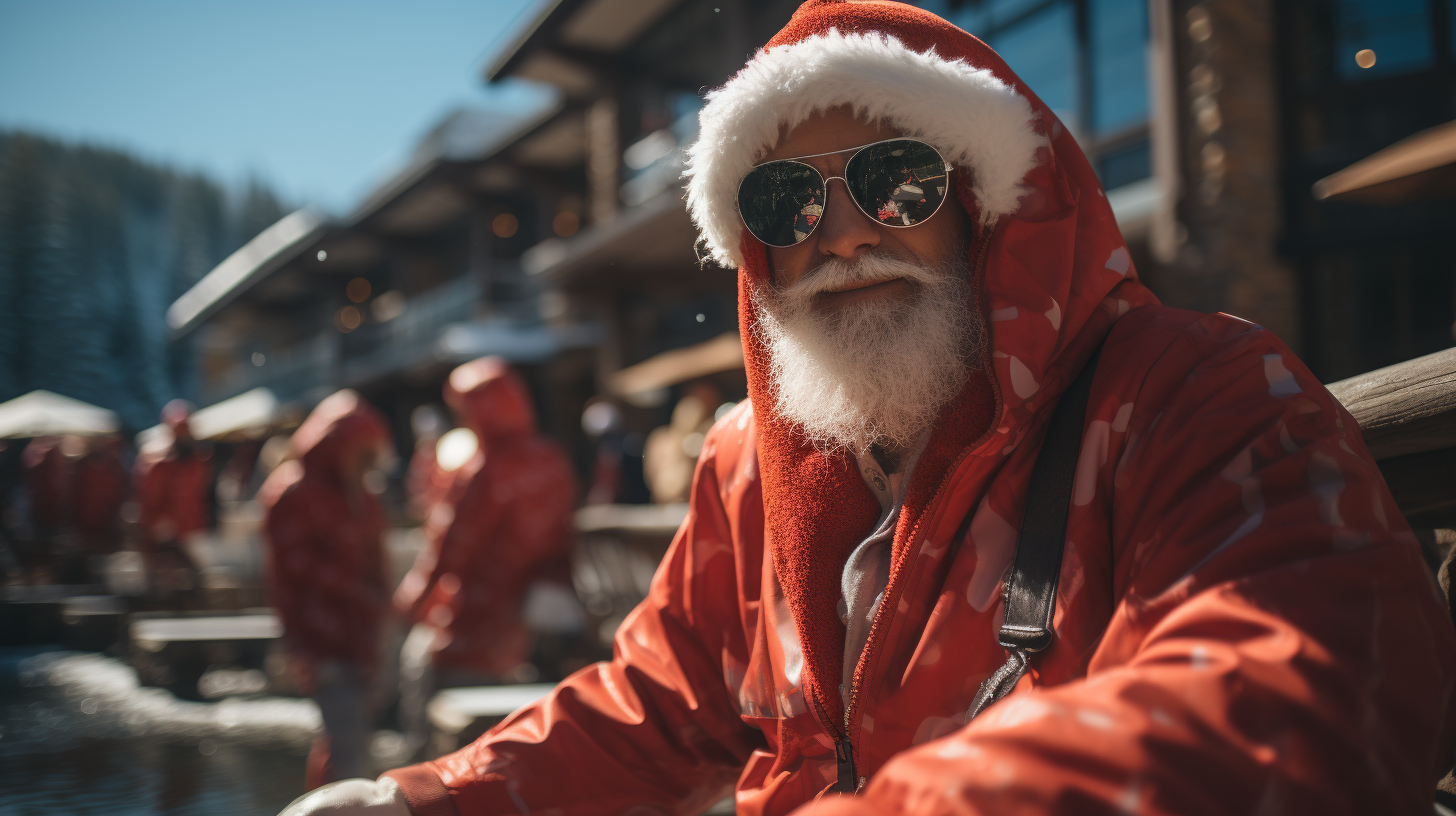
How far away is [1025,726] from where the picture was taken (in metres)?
0.73

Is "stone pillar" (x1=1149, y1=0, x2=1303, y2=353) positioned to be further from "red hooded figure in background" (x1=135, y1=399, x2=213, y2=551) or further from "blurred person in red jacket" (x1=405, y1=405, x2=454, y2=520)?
"red hooded figure in background" (x1=135, y1=399, x2=213, y2=551)

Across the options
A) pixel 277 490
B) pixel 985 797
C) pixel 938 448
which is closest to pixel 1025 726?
pixel 985 797

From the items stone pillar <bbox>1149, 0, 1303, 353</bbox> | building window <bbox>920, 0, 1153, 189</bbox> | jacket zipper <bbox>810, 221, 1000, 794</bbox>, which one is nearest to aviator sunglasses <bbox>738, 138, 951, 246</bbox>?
jacket zipper <bbox>810, 221, 1000, 794</bbox>

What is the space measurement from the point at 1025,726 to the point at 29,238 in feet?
25.1

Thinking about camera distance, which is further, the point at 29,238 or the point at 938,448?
the point at 29,238

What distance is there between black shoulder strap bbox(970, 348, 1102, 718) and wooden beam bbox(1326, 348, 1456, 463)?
0.62m

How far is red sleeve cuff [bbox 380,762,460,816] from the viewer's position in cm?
129

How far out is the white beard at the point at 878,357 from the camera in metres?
1.35

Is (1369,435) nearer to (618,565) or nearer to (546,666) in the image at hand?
(546,666)

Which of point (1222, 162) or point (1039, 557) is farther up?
point (1222, 162)

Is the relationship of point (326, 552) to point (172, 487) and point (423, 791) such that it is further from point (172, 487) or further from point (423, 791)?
point (172, 487)

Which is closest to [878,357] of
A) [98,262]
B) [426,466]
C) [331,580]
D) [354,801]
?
[354,801]

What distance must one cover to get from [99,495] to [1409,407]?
482 inches

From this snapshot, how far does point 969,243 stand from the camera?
4.75 ft
